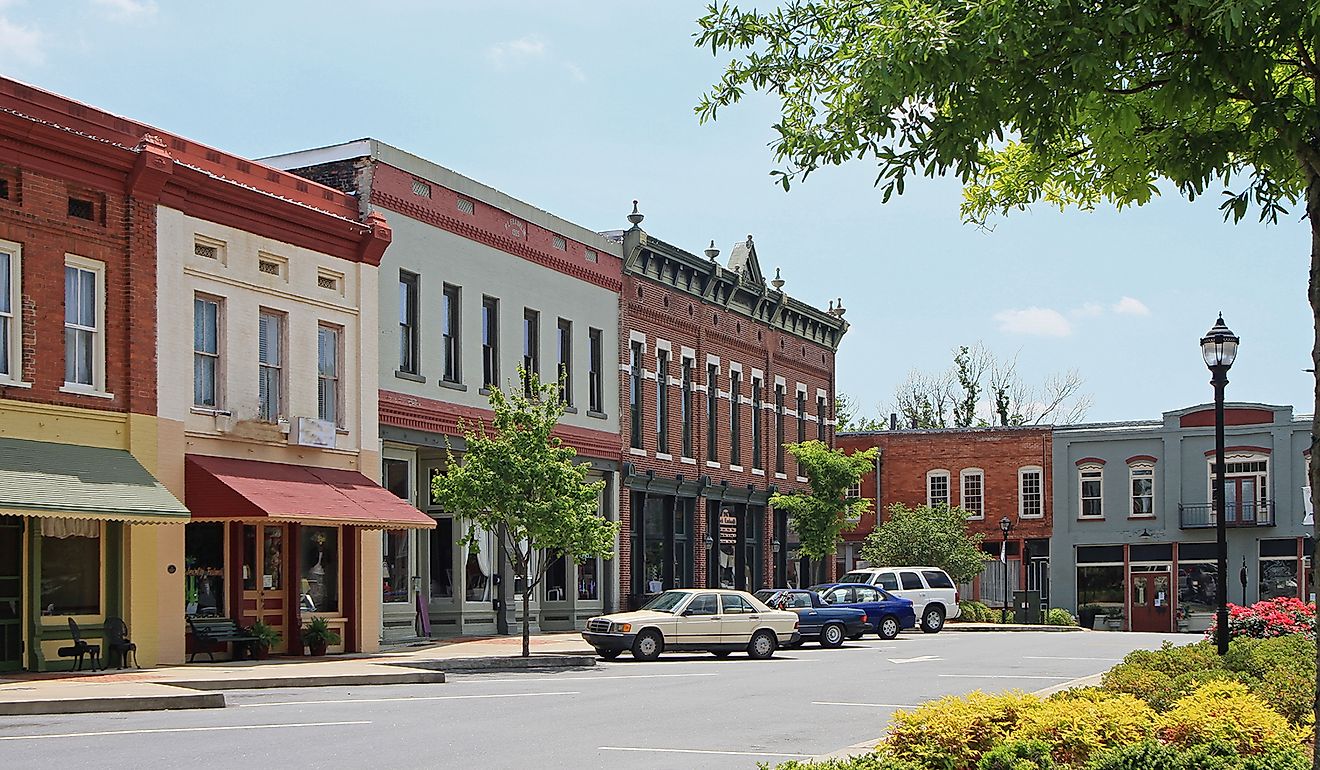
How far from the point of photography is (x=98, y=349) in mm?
24297

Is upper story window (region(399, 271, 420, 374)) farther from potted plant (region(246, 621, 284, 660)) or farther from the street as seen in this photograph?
the street

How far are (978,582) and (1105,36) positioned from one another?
58.3 metres

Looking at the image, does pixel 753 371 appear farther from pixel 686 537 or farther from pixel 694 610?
pixel 694 610

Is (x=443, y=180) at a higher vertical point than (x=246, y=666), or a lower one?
higher

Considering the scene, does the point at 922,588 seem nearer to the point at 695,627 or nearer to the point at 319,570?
the point at 695,627

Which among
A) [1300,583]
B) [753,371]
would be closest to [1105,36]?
[753,371]

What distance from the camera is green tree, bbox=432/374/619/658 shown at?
2822 centimetres

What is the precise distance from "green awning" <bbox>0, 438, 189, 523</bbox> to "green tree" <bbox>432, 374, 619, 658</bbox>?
19.1 ft

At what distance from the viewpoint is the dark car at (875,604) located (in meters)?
39.9

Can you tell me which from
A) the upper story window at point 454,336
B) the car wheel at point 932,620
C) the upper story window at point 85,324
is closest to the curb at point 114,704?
the upper story window at point 85,324

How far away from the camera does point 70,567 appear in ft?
78.4

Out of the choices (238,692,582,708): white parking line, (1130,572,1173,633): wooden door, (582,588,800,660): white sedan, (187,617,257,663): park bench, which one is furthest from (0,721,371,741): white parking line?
(1130,572,1173,633): wooden door

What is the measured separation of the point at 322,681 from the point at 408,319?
38.5 feet

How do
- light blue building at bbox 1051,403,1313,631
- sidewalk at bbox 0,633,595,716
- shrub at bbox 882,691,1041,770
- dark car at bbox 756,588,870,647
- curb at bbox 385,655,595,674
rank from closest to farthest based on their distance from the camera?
1. shrub at bbox 882,691,1041,770
2. sidewalk at bbox 0,633,595,716
3. curb at bbox 385,655,595,674
4. dark car at bbox 756,588,870,647
5. light blue building at bbox 1051,403,1313,631
